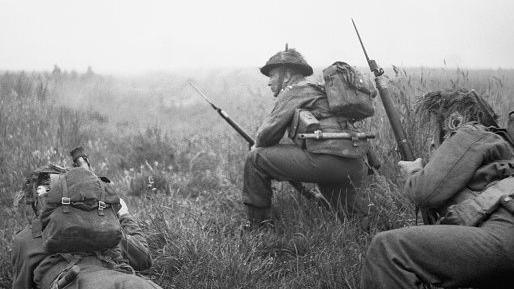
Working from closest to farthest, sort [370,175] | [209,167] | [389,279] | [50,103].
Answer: [389,279]
[370,175]
[209,167]
[50,103]

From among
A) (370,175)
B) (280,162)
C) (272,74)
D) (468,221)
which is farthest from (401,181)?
(468,221)

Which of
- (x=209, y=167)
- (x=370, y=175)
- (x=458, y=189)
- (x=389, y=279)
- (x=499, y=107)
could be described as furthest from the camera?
(x=209, y=167)

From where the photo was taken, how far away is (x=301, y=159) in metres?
4.25

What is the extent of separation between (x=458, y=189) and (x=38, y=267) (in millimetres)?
2310

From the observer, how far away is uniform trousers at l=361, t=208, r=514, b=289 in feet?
7.38

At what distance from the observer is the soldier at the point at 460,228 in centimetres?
227

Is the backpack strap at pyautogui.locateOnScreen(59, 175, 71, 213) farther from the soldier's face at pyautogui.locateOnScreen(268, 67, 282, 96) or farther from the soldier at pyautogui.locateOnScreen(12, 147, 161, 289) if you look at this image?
the soldier's face at pyautogui.locateOnScreen(268, 67, 282, 96)

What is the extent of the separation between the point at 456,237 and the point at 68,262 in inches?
78.6

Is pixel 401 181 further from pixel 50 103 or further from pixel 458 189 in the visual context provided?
pixel 50 103

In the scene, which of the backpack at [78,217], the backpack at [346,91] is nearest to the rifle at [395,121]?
the backpack at [346,91]

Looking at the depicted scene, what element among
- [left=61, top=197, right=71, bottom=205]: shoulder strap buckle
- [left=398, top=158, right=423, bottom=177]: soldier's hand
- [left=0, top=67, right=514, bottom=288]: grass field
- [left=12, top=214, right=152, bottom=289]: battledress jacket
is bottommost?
[left=0, top=67, right=514, bottom=288]: grass field

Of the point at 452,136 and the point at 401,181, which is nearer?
the point at 452,136

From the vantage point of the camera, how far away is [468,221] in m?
2.41

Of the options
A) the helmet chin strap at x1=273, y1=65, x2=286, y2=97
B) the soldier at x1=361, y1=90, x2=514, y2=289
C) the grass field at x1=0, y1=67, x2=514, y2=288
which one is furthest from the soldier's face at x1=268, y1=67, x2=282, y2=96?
the soldier at x1=361, y1=90, x2=514, y2=289
